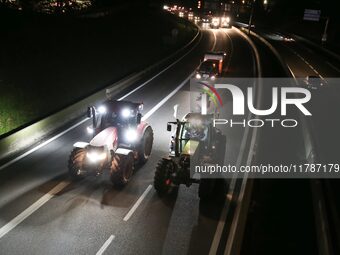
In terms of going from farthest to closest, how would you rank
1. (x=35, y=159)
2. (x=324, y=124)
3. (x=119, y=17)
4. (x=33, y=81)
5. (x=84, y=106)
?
(x=119, y=17), (x=33, y=81), (x=84, y=106), (x=324, y=124), (x=35, y=159)

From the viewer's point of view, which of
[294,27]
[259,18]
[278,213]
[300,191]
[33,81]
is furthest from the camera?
[259,18]

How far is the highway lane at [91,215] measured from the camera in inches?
421

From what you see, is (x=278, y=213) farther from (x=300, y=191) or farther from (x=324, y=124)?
(x=324, y=124)

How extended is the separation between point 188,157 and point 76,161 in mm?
4185

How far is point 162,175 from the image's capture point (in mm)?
13039

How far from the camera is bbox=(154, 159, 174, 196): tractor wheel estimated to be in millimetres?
13031

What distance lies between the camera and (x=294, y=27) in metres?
82.8

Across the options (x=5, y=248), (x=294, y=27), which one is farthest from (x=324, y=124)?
(x=294, y=27)

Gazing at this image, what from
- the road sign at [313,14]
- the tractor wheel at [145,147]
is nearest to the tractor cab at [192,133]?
the tractor wheel at [145,147]

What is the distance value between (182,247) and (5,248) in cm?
488

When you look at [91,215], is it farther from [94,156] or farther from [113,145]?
[113,145]

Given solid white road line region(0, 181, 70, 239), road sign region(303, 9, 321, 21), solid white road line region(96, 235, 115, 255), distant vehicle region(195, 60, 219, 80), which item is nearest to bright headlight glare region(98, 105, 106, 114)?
solid white road line region(0, 181, 70, 239)

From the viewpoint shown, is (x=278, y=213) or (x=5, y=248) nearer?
(x=5, y=248)

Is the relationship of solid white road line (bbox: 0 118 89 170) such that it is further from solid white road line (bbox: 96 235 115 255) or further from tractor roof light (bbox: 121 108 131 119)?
solid white road line (bbox: 96 235 115 255)
